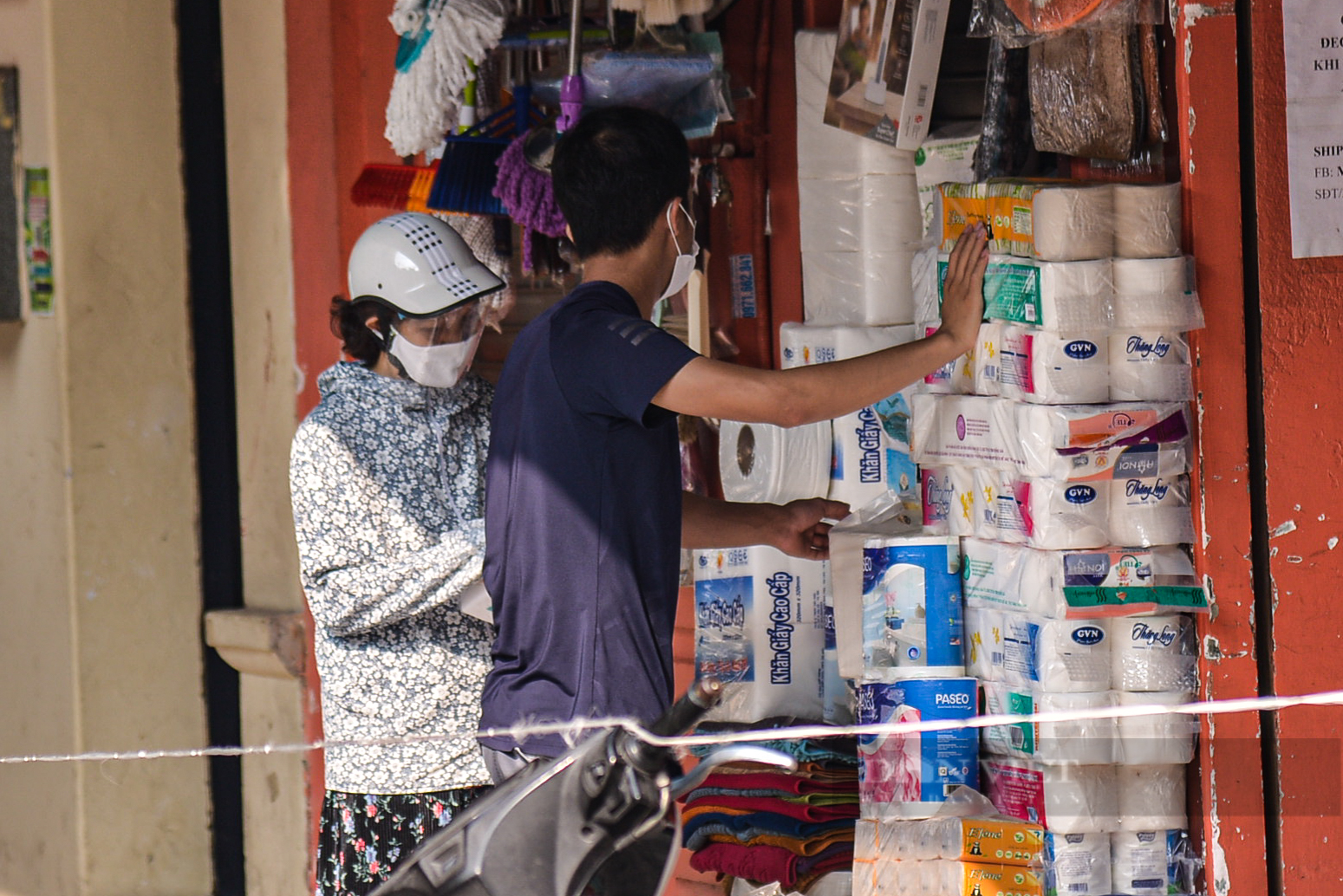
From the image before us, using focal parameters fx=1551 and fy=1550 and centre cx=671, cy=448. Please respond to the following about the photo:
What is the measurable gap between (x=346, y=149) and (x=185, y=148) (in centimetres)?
84

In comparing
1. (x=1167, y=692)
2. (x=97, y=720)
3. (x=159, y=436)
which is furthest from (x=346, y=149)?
(x=1167, y=692)

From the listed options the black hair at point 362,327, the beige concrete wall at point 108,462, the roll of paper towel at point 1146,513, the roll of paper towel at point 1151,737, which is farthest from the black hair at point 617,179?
the beige concrete wall at point 108,462

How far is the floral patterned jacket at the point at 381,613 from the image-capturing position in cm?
300

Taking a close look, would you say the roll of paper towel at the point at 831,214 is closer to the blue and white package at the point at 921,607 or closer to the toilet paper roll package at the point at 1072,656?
the blue and white package at the point at 921,607

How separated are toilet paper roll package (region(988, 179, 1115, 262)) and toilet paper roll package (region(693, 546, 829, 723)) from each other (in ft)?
3.52

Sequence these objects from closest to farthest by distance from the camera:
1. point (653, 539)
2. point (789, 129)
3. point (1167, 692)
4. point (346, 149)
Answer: point (653, 539)
point (1167, 692)
point (789, 129)
point (346, 149)

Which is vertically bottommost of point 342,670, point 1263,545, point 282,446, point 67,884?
point 67,884

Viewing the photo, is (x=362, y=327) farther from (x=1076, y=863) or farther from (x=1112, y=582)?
(x=1076, y=863)

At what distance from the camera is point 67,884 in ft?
16.9

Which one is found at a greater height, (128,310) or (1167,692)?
(128,310)

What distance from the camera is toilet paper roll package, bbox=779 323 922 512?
10.8 feet

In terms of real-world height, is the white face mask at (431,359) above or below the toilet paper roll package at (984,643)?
above

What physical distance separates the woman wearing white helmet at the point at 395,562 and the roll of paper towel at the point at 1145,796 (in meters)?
1.21

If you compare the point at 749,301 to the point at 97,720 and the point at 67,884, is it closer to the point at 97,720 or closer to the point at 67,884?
the point at 97,720
